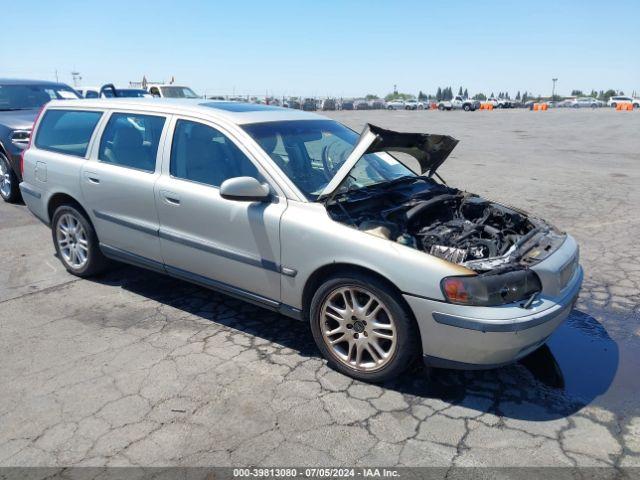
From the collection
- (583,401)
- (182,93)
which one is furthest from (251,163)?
(182,93)

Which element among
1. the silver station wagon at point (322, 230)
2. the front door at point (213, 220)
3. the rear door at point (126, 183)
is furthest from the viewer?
the rear door at point (126, 183)

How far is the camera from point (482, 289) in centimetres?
291

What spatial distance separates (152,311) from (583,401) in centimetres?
331

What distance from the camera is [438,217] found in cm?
385

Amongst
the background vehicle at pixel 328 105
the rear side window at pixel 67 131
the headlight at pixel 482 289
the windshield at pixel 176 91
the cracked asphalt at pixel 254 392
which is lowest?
the cracked asphalt at pixel 254 392

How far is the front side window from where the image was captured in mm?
3807

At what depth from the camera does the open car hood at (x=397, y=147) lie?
3471 mm

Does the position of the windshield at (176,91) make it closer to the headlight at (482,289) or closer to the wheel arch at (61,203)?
the wheel arch at (61,203)

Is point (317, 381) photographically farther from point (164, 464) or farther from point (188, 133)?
point (188, 133)

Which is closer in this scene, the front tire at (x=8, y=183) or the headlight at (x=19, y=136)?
the headlight at (x=19, y=136)

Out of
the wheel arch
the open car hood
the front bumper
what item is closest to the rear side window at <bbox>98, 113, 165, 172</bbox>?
the wheel arch

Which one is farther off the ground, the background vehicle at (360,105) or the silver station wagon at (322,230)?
the background vehicle at (360,105)

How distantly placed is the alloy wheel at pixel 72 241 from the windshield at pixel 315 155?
2220mm

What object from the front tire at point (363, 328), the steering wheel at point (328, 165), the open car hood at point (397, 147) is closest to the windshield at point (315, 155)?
the steering wheel at point (328, 165)
